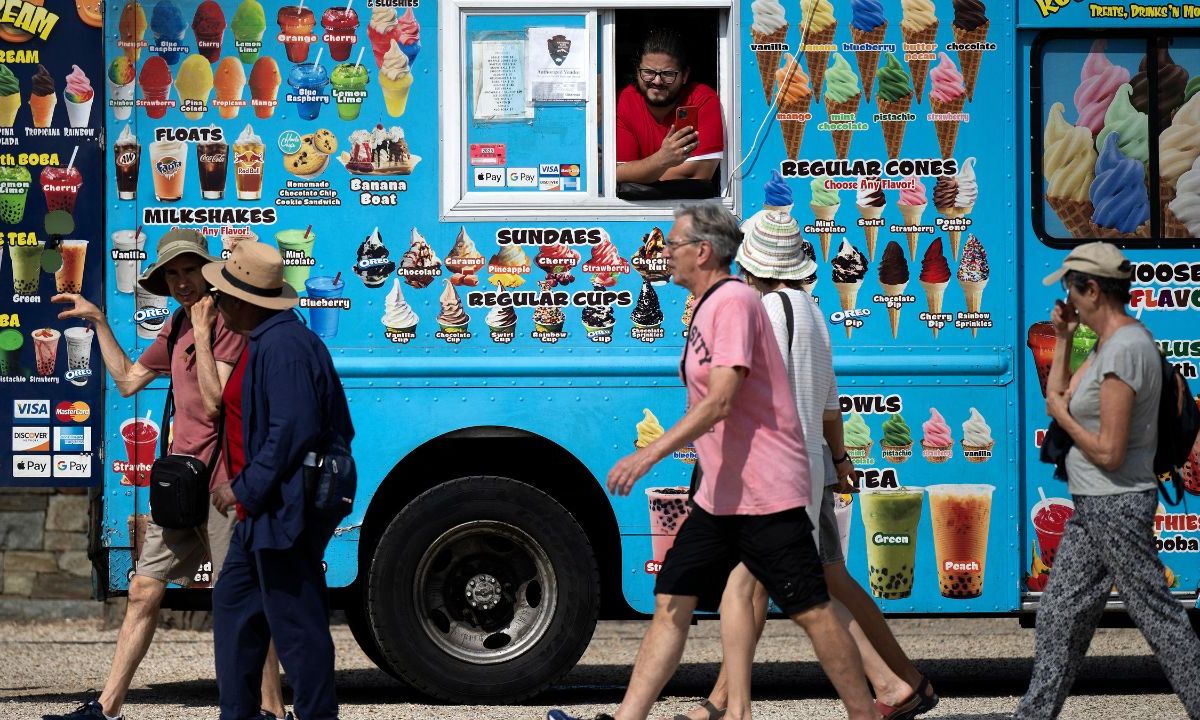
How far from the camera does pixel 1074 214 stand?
695cm

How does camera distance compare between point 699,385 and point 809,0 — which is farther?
point 809,0

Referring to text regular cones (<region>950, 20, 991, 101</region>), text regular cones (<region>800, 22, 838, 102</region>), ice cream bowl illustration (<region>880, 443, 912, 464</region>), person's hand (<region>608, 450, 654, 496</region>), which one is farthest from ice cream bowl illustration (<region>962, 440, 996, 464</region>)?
person's hand (<region>608, 450, 654, 496</region>)

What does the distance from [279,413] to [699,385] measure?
4.44 feet

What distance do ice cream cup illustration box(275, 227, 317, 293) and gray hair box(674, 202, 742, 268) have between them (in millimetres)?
1945

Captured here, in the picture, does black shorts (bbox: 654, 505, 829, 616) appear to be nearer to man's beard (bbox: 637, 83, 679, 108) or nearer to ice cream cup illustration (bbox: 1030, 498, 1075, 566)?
ice cream cup illustration (bbox: 1030, 498, 1075, 566)

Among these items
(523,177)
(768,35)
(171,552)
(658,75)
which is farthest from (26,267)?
(768,35)

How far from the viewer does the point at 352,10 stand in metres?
6.84

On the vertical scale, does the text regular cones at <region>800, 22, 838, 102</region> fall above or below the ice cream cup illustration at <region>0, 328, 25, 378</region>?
above

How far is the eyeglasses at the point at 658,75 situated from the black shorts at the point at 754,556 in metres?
2.13

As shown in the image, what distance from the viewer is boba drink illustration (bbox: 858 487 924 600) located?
689 centimetres

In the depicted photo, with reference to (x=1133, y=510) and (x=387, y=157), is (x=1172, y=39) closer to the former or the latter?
(x=1133, y=510)

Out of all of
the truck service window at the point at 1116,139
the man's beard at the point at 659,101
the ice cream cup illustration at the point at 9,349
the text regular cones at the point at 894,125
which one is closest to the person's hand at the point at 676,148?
the man's beard at the point at 659,101

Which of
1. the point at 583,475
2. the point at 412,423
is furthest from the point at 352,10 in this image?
the point at 583,475

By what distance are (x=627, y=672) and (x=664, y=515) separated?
220 cm
